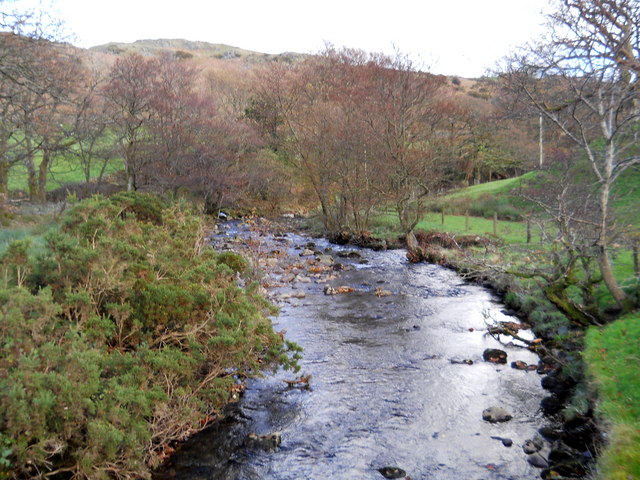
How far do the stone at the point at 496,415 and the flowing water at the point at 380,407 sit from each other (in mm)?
120

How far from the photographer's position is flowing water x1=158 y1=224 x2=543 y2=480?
636 centimetres

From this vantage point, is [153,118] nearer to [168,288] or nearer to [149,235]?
[149,235]

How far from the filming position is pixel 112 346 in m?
6.88

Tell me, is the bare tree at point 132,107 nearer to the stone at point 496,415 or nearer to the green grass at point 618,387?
the stone at point 496,415

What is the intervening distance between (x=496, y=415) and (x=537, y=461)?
125 centimetres

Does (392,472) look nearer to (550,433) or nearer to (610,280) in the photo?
(550,433)

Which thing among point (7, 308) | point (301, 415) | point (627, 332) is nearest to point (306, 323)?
point (301, 415)

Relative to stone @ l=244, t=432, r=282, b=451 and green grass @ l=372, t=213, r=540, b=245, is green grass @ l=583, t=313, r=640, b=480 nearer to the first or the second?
stone @ l=244, t=432, r=282, b=451

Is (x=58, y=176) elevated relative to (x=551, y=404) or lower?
elevated

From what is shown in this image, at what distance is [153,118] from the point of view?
28.6 m

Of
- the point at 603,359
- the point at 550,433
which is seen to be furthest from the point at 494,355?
the point at 550,433

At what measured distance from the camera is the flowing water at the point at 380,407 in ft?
20.9

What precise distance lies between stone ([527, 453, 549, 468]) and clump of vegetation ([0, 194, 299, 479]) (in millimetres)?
3684

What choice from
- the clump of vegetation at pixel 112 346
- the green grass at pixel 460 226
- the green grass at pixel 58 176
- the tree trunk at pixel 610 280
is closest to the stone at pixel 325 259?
the green grass at pixel 460 226
